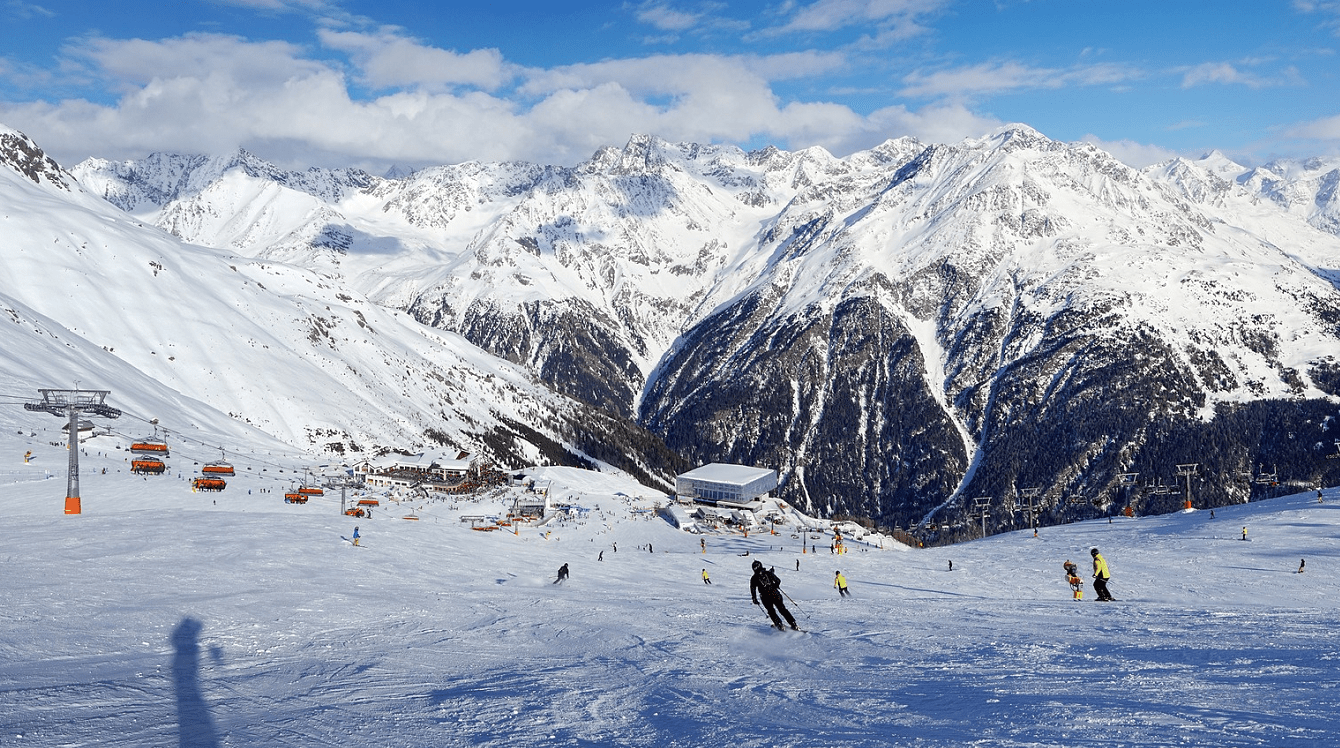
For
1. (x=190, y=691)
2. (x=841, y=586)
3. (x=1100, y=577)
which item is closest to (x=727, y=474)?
(x=841, y=586)

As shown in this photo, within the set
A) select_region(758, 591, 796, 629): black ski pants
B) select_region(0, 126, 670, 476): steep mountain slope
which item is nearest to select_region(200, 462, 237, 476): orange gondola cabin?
select_region(0, 126, 670, 476): steep mountain slope

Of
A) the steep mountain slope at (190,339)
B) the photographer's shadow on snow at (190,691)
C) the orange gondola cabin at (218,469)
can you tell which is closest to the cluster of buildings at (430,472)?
the orange gondola cabin at (218,469)

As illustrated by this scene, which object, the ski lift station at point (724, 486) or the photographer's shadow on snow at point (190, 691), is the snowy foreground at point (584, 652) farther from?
the ski lift station at point (724, 486)

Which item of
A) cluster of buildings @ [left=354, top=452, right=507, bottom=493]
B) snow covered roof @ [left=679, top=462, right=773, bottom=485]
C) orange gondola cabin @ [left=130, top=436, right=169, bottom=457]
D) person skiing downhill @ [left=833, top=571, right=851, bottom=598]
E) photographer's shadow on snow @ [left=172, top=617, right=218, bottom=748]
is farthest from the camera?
snow covered roof @ [left=679, top=462, right=773, bottom=485]

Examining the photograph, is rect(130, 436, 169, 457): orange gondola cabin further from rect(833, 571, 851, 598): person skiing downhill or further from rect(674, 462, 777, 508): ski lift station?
rect(674, 462, 777, 508): ski lift station

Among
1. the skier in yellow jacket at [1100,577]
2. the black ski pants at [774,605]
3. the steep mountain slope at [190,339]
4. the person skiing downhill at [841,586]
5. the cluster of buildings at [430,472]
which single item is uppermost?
the steep mountain slope at [190,339]

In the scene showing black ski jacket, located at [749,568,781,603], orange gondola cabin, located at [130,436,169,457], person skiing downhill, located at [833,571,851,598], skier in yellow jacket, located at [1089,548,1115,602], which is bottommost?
person skiing downhill, located at [833,571,851,598]

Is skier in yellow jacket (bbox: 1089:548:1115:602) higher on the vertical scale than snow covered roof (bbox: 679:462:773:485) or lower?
lower

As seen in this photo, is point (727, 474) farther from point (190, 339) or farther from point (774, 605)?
point (774, 605)
